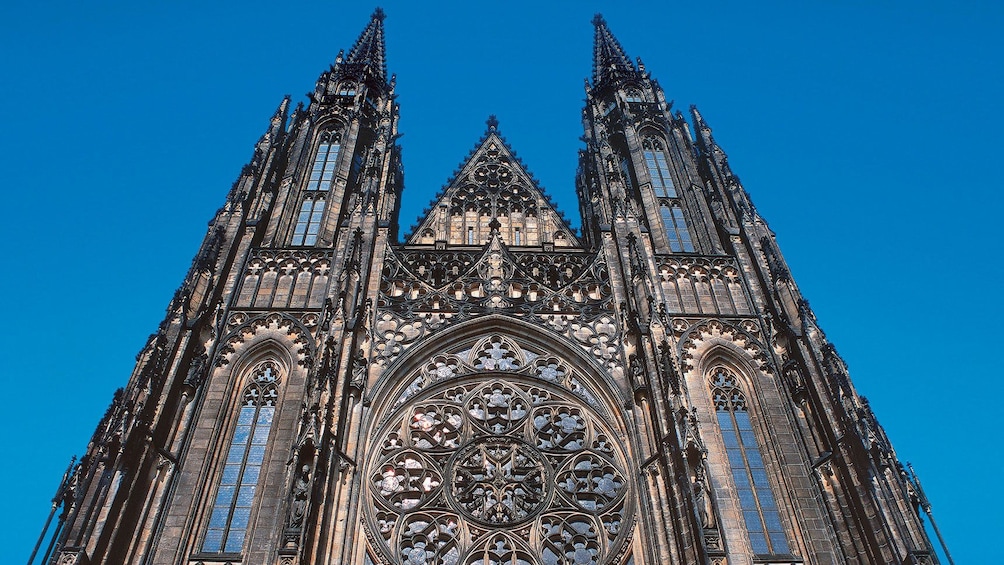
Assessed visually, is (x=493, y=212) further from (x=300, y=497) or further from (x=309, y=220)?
(x=300, y=497)

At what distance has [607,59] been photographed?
33625 mm

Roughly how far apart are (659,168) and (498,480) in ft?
42.1

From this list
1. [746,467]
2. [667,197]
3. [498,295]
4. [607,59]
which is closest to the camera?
[746,467]

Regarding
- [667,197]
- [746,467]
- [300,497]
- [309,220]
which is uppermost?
[667,197]

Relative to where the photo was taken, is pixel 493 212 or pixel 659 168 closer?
pixel 493 212

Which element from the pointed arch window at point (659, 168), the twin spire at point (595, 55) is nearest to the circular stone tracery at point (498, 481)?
the pointed arch window at point (659, 168)

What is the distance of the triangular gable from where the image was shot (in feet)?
77.6

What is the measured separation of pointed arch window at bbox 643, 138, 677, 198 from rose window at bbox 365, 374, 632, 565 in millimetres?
8868

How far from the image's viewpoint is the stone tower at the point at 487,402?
15.3 metres

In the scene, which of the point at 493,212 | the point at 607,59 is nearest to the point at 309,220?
the point at 493,212

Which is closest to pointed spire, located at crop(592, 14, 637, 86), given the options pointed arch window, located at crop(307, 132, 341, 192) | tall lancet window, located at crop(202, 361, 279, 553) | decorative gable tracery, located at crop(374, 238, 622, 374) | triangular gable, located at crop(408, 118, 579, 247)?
triangular gable, located at crop(408, 118, 579, 247)

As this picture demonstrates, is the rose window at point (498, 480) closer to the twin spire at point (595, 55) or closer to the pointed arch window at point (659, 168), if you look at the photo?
the pointed arch window at point (659, 168)

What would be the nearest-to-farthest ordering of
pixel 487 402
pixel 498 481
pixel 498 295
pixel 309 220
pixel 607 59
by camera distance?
pixel 498 481
pixel 487 402
pixel 498 295
pixel 309 220
pixel 607 59

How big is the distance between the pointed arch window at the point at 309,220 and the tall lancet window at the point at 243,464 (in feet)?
15.9
